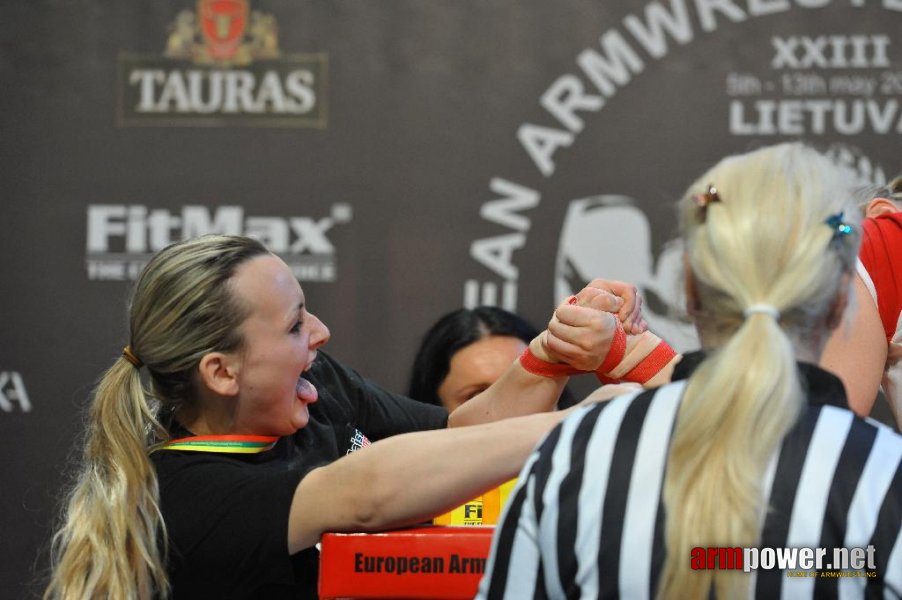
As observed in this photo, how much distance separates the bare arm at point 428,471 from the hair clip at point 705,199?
31 centimetres

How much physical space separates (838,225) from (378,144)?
6.31 feet

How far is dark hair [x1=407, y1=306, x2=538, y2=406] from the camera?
2.73 m

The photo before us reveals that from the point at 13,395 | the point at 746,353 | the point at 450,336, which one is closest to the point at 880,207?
the point at 746,353

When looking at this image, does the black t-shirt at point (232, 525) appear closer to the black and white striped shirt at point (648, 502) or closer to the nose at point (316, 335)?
the nose at point (316, 335)

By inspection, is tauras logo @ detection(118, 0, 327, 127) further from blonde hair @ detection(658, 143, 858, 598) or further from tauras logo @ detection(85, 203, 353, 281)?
blonde hair @ detection(658, 143, 858, 598)

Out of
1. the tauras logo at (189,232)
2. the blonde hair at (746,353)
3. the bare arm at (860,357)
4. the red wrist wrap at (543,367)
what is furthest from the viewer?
the tauras logo at (189,232)

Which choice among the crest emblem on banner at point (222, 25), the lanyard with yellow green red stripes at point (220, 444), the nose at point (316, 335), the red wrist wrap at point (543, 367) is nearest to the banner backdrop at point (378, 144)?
the crest emblem on banner at point (222, 25)

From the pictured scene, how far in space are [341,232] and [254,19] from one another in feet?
1.88

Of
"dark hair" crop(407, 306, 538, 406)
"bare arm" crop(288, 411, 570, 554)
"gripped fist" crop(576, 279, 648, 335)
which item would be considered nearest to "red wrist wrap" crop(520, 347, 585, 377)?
"gripped fist" crop(576, 279, 648, 335)

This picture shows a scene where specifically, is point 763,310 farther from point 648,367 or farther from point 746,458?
point 648,367

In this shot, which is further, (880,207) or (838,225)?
(880,207)

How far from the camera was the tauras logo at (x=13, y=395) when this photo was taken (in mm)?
2873

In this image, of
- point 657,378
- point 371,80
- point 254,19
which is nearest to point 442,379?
point 371,80

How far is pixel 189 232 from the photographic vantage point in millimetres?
2867
